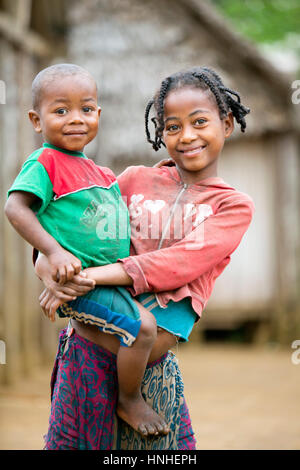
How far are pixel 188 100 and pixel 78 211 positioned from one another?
0.51m

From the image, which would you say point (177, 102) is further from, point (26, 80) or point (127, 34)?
point (127, 34)

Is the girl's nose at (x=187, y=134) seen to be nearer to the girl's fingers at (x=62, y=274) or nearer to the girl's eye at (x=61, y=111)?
the girl's eye at (x=61, y=111)

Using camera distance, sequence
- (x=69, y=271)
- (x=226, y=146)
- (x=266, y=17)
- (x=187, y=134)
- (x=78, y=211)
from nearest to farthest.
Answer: (x=69, y=271) → (x=78, y=211) → (x=187, y=134) → (x=226, y=146) → (x=266, y=17)

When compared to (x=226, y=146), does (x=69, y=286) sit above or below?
below

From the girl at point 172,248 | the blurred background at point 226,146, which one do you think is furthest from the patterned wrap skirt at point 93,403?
the blurred background at point 226,146

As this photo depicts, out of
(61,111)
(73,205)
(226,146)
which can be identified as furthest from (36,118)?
(226,146)

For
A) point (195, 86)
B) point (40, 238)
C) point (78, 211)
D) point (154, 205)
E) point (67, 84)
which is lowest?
point (40, 238)

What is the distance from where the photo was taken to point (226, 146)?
8.69 meters

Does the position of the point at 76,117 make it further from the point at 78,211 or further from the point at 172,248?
the point at 172,248

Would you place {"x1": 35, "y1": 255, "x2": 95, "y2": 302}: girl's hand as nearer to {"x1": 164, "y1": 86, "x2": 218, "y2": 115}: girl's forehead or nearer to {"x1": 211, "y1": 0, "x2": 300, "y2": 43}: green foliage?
{"x1": 164, "y1": 86, "x2": 218, "y2": 115}: girl's forehead

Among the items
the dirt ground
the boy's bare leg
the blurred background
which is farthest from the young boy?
the blurred background

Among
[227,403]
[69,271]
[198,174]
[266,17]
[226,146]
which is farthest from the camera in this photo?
[266,17]

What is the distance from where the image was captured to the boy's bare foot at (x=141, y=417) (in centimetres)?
192

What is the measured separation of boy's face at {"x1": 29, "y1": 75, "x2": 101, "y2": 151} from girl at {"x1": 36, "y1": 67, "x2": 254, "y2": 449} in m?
0.28
